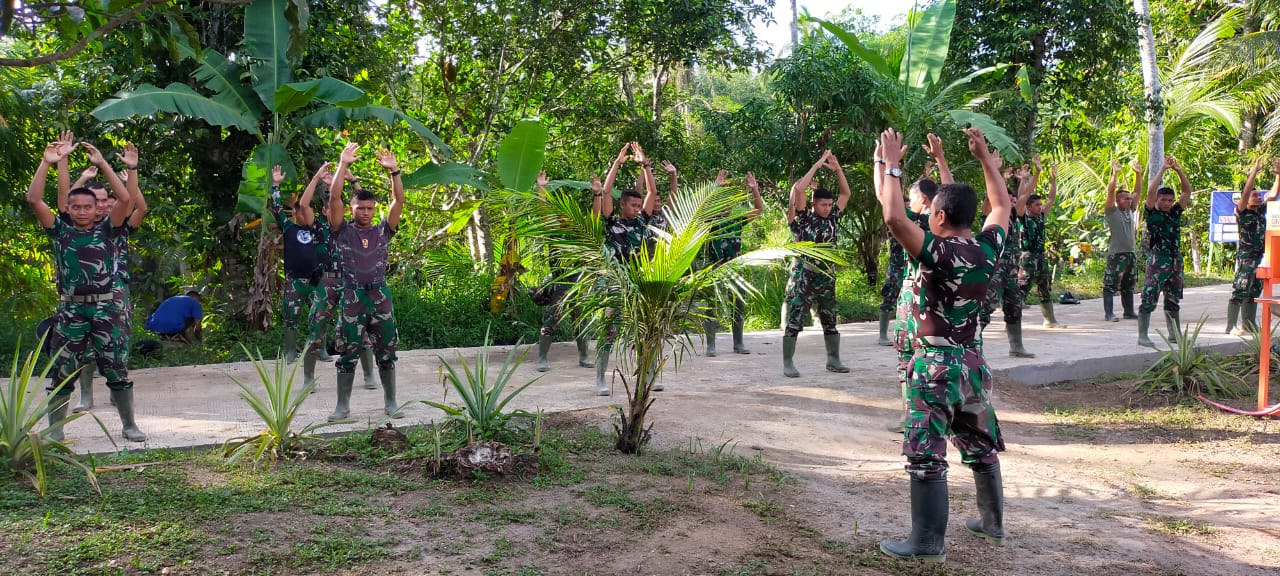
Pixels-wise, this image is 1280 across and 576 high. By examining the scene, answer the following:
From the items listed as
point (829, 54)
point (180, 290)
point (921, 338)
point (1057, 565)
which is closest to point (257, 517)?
point (921, 338)

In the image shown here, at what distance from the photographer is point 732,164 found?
13461 mm

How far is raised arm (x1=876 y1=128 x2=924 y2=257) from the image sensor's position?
3.98 m

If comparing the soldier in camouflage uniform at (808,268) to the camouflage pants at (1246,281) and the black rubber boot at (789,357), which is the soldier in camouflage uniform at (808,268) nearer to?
the black rubber boot at (789,357)

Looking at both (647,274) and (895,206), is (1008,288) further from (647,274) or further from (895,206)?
(895,206)

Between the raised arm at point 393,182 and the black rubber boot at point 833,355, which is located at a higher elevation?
the raised arm at point 393,182

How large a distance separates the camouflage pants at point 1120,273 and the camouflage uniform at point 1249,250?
124cm

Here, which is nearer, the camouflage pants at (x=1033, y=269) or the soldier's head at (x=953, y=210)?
the soldier's head at (x=953, y=210)

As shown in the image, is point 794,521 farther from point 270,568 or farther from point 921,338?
point 270,568

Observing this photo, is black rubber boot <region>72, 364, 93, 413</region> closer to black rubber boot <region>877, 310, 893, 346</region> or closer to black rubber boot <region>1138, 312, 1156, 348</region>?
black rubber boot <region>877, 310, 893, 346</region>

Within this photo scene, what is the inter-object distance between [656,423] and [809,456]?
1.10 metres

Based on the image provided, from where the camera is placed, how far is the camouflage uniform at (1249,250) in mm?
10328

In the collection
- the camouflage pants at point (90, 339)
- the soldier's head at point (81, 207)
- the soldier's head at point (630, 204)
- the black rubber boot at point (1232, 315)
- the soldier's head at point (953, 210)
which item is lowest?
the black rubber boot at point (1232, 315)

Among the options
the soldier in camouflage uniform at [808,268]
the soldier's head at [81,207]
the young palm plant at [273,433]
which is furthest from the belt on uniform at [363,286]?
the soldier in camouflage uniform at [808,268]

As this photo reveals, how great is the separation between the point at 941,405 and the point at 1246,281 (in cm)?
840
